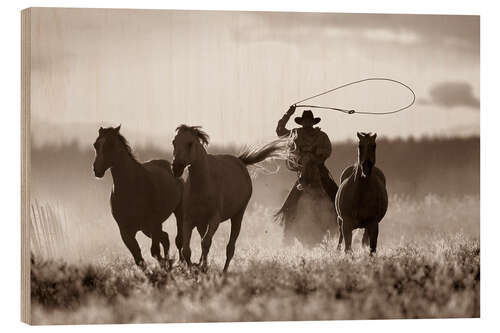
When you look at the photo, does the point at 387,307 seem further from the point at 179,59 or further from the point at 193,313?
the point at 179,59

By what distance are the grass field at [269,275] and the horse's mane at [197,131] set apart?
0.61 meters

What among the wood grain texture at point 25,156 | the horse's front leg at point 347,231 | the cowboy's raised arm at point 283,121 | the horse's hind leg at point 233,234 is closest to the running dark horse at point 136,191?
the horse's hind leg at point 233,234

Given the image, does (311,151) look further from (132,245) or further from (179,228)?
(132,245)

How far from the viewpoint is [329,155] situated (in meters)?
9.24

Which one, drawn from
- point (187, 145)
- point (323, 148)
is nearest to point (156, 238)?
point (187, 145)

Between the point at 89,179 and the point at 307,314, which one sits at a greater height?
the point at 89,179

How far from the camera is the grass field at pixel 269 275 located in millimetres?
8812

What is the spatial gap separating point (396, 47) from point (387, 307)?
189cm

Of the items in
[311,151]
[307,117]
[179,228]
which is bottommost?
[179,228]

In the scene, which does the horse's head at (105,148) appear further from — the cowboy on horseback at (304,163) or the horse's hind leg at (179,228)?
the cowboy on horseback at (304,163)

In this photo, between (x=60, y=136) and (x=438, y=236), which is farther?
(x=438, y=236)

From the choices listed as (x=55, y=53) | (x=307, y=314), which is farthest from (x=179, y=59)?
(x=307, y=314)

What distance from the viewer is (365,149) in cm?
925

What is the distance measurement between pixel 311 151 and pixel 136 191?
1.30 meters
